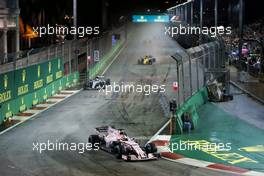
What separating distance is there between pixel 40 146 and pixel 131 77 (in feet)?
90.7

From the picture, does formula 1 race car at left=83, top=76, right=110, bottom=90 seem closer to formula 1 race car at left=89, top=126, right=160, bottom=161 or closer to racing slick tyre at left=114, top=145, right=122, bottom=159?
formula 1 race car at left=89, top=126, right=160, bottom=161

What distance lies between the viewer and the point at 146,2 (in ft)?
576

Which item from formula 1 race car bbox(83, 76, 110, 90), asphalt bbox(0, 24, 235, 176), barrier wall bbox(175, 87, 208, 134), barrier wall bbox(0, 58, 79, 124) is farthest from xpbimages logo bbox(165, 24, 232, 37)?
barrier wall bbox(175, 87, 208, 134)

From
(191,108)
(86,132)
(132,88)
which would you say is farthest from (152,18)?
(86,132)

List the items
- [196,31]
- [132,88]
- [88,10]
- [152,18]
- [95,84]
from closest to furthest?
[95,84]
[132,88]
[196,31]
[152,18]
[88,10]

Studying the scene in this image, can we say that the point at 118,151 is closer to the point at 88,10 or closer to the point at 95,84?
the point at 95,84

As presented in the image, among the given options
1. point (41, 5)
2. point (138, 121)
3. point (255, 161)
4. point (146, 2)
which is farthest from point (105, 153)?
point (146, 2)

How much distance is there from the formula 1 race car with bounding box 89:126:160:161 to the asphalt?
30 centimetres

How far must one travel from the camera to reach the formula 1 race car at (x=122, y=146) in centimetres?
2062

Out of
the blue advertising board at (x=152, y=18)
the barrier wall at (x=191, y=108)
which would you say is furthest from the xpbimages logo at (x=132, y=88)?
the blue advertising board at (x=152, y=18)

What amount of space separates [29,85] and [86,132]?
8.11m

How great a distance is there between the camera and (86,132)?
26281 mm

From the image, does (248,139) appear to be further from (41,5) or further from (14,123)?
(41,5)

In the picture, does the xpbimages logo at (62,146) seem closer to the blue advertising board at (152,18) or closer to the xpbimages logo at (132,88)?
the xpbimages logo at (132,88)
